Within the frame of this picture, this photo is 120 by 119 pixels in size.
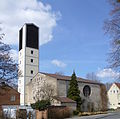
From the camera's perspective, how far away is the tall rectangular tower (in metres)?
68.9

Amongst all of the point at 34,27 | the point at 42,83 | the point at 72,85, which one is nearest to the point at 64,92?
the point at 72,85

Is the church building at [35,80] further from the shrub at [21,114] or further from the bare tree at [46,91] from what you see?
the shrub at [21,114]

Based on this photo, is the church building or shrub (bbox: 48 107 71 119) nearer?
shrub (bbox: 48 107 71 119)

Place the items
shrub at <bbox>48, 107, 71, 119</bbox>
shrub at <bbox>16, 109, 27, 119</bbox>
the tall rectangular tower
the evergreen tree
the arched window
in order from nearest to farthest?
shrub at <bbox>16, 109, 27, 119</bbox>
shrub at <bbox>48, 107, 71, 119</bbox>
the evergreen tree
the arched window
the tall rectangular tower

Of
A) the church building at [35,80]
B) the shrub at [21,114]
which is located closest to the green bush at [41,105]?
the shrub at [21,114]

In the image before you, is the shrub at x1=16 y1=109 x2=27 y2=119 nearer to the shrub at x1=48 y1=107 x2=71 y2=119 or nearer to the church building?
the shrub at x1=48 y1=107 x2=71 y2=119

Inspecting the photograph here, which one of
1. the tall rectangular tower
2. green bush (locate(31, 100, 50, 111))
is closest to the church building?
the tall rectangular tower

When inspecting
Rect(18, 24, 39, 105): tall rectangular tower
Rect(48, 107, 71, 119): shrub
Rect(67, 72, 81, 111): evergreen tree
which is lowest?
Rect(48, 107, 71, 119): shrub

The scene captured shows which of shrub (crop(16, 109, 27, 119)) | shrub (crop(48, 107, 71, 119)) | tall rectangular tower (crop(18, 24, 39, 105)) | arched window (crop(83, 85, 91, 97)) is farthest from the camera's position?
tall rectangular tower (crop(18, 24, 39, 105))

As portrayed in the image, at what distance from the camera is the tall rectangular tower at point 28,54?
68875 millimetres

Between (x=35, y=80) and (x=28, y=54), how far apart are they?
34.1 feet

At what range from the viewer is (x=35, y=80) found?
213 ft

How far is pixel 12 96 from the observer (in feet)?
200

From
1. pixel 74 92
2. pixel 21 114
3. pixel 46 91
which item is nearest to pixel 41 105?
pixel 21 114
